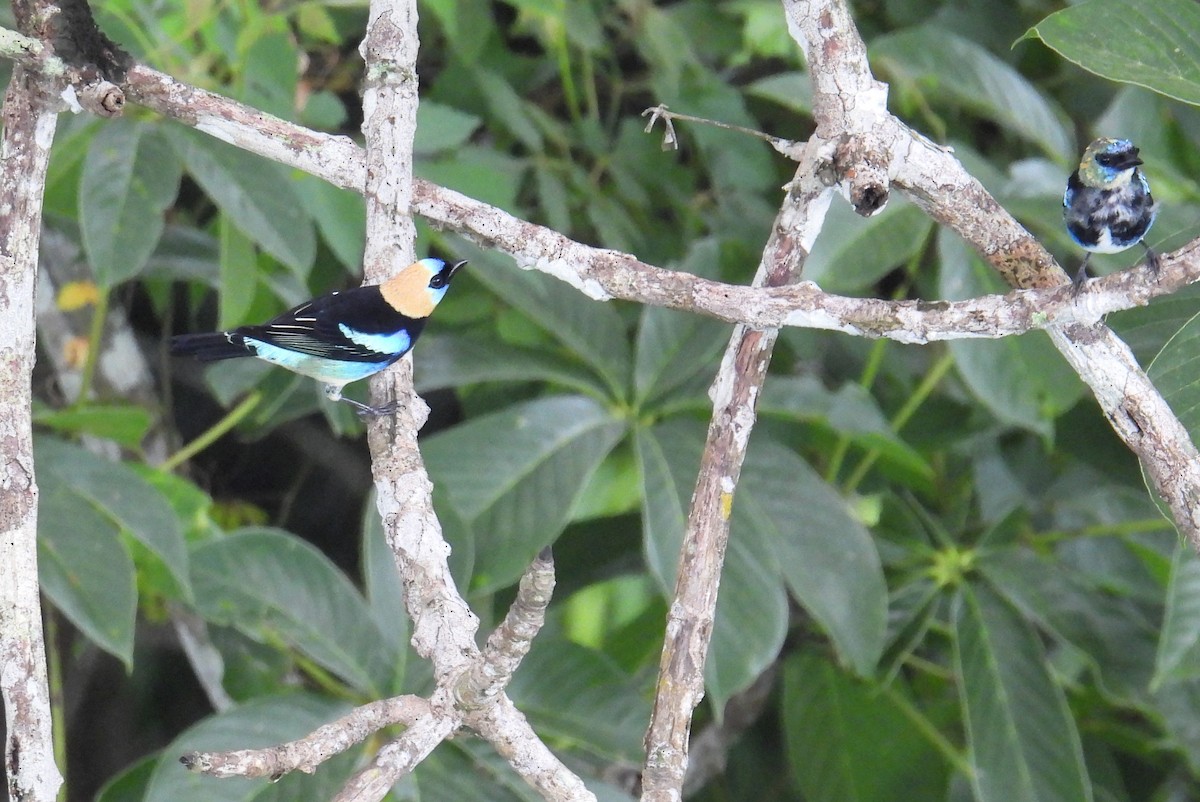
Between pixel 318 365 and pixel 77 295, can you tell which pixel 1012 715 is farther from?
pixel 77 295

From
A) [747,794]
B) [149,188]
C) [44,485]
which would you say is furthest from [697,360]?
[747,794]

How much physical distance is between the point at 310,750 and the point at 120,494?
110 centimetres

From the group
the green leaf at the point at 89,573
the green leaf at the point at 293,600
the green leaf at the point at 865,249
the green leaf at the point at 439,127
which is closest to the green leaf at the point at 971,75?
the green leaf at the point at 865,249

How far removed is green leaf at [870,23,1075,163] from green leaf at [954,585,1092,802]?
1.04 m

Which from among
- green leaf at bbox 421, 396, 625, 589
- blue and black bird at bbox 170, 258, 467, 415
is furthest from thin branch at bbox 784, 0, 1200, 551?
green leaf at bbox 421, 396, 625, 589

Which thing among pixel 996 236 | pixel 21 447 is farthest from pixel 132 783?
pixel 996 236

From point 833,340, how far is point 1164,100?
3.12 ft

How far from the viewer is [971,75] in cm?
242

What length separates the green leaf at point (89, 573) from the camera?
1744mm

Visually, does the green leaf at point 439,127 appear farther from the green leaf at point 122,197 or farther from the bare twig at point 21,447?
the bare twig at point 21,447

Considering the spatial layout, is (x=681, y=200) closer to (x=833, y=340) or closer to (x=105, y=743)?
(x=833, y=340)

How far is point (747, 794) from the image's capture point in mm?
2848

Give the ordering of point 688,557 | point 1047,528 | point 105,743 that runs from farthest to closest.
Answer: point 105,743, point 1047,528, point 688,557

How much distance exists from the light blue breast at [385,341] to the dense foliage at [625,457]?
24cm
